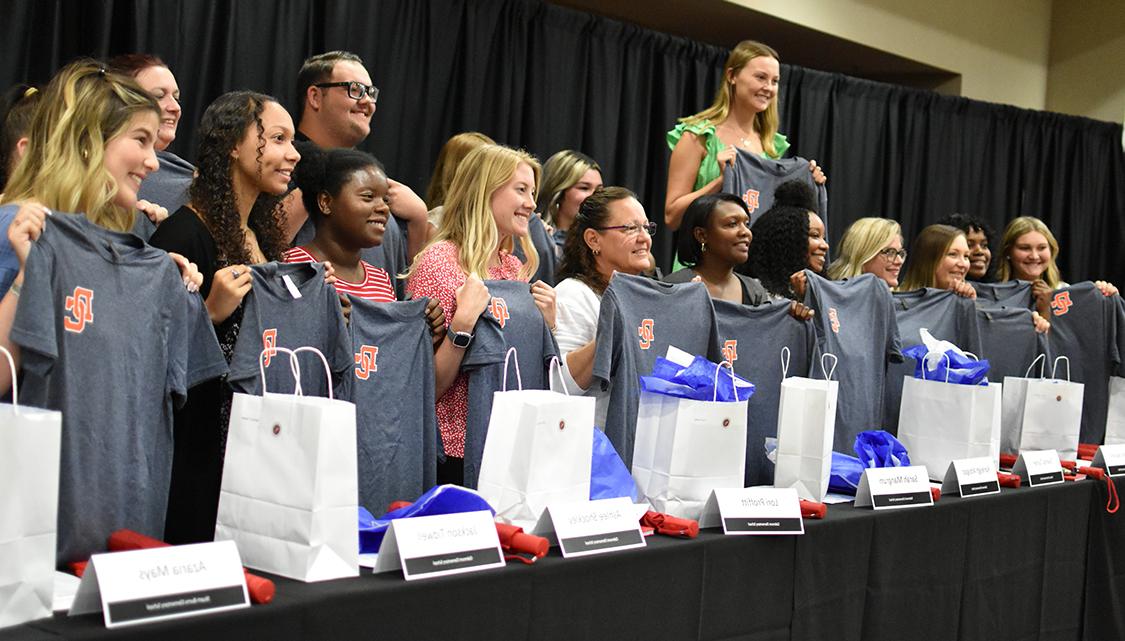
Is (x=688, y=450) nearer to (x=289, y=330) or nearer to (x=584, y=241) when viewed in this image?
(x=289, y=330)

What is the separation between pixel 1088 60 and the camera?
8406mm

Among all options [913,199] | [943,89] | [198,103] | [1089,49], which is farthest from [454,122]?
[1089,49]

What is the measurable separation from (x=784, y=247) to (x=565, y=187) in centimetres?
89

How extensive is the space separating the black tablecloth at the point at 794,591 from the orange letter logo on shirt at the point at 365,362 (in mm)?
797

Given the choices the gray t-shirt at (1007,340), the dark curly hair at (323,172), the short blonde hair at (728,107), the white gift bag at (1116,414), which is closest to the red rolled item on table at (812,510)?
the dark curly hair at (323,172)

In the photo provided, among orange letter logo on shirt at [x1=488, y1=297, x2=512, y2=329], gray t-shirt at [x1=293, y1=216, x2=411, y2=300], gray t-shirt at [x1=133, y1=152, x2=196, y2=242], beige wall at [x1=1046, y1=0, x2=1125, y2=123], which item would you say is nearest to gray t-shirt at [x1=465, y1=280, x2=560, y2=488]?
orange letter logo on shirt at [x1=488, y1=297, x2=512, y2=329]

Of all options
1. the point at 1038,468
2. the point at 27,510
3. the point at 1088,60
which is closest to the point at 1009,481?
the point at 1038,468

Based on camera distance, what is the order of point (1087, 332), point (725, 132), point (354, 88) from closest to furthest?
point (354, 88)
point (725, 132)
point (1087, 332)

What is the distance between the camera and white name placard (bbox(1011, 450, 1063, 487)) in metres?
3.28

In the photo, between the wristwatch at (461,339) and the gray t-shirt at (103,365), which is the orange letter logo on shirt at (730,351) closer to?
the wristwatch at (461,339)

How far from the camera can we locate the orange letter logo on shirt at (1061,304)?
471 cm

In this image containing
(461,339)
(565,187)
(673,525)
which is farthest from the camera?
(565,187)

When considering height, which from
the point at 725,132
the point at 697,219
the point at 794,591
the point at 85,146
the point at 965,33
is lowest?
the point at 794,591

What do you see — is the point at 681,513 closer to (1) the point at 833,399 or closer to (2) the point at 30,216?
(1) the point at 833,399
